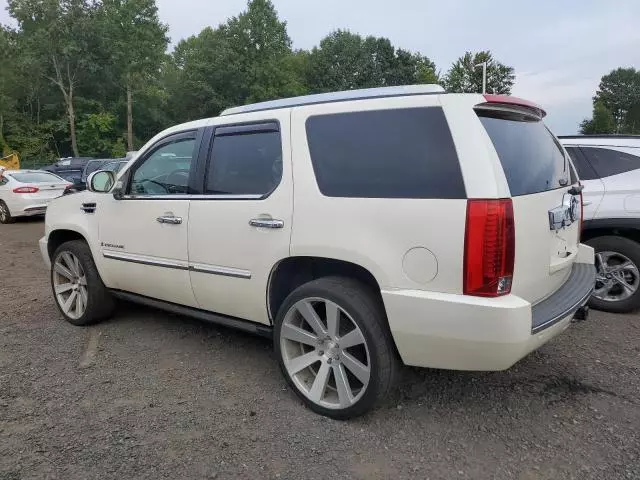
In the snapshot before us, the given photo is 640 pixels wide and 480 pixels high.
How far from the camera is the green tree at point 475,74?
43375 millimetres

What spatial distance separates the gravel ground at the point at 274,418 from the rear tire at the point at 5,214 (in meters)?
10.2

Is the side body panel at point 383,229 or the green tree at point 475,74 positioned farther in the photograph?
the green tree at point 475,74

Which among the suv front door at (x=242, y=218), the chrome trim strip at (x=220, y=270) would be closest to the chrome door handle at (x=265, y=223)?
the suv front door at (x=242, y=218)

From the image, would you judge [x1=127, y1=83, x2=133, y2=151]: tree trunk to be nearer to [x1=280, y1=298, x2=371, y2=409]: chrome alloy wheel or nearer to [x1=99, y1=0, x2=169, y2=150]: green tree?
[x1=99, y1=0, x2=169, y2=150]: green tree

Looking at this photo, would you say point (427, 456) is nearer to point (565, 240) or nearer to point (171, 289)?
point (565, 240)

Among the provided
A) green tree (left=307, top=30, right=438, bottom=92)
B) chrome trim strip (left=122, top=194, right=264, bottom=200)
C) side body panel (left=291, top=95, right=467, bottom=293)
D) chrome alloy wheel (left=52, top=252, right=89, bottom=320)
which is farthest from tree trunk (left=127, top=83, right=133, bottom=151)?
side body panel (left=291, top=95, right=467, bottom=293)

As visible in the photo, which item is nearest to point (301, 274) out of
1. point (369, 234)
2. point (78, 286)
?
point (369, 234)

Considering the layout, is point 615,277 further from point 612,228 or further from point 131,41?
point 131,41

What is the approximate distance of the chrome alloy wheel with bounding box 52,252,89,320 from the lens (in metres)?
4.49

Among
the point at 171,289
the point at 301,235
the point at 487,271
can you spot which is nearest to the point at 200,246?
the point at 171,289

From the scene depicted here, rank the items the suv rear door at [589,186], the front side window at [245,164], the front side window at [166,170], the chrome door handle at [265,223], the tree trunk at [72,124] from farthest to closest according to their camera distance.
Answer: the tree trunk at [72,124] → the suv rear door at [589,186] → the front side window at [166,170] → the front side window at [245,164] → the chrome door handle at [265,223]

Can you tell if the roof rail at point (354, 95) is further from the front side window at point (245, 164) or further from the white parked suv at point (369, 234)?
the front side window at point (245, 164)

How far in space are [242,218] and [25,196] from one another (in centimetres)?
1172

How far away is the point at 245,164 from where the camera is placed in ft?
10.9
